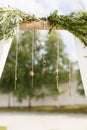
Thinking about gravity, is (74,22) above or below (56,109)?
above

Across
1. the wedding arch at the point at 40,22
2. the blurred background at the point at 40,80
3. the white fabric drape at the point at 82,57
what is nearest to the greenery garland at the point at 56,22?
the wedding arch at the point at 40,22

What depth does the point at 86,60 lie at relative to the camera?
5.53 metres

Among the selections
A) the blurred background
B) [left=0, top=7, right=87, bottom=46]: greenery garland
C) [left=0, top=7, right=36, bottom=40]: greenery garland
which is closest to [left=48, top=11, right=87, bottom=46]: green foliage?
[left=0, top=7, right=87, bottom=46]: greenery garland

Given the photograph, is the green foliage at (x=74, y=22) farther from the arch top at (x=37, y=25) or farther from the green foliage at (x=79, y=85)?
the green foliage at (x=79, y=85)

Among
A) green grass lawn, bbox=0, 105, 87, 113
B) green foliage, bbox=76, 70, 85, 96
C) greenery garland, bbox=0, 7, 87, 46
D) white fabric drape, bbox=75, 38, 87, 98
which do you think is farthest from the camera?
green grass lawn, bbox=0, 105, 87, 113

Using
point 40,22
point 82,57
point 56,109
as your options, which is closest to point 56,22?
point 40,22

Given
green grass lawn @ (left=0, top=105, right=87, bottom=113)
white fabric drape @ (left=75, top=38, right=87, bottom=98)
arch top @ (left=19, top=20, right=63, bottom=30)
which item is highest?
arch top @ (left=19, top=20, right=63, bottom=30)

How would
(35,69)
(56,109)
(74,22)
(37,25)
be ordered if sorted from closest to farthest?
(74,22), (37,25), (35,69), (56,109)

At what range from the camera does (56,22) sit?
17.6ft

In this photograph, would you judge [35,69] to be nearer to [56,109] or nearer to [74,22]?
[56,109]

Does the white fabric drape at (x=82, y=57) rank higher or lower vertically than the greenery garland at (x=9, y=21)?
lower

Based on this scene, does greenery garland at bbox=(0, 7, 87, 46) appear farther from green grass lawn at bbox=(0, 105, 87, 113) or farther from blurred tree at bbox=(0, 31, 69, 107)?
green grass lawn at bbox=(0, 105, 87, 113)

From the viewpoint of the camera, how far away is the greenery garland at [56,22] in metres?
5.34

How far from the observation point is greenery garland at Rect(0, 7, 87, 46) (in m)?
5.34
